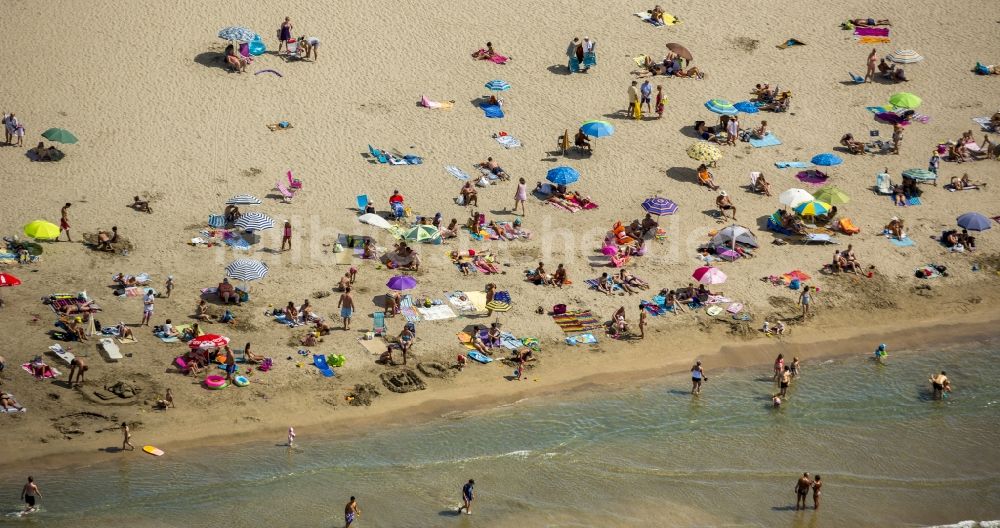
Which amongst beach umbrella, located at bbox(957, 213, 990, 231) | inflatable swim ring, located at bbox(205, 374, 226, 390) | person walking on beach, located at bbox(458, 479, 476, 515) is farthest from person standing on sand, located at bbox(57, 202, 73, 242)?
beach umbrella, located at bbox(957, 213, 990, 231)

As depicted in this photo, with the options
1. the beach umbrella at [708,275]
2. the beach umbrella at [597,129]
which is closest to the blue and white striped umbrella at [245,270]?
the beach umbrella at [708,275]

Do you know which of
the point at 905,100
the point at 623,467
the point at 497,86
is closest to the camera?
the point at 623,467

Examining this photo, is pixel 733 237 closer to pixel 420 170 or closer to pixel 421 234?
pixel 421 234

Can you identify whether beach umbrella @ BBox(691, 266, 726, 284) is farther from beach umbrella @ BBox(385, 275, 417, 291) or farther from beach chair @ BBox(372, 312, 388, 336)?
beach chair @ BBox(372, 312, 388, 336)

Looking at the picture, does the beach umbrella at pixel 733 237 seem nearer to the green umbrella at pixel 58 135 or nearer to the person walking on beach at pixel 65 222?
the person walking on beach at pixel 65 222

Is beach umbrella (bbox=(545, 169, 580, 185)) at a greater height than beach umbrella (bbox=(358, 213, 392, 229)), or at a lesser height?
greater

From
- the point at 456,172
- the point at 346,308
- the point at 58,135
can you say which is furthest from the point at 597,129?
the point at 58,135

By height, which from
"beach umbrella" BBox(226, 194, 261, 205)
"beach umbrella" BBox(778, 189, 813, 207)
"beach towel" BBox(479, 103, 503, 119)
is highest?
"beach towel" BBox(479, 103, 503, 119)
